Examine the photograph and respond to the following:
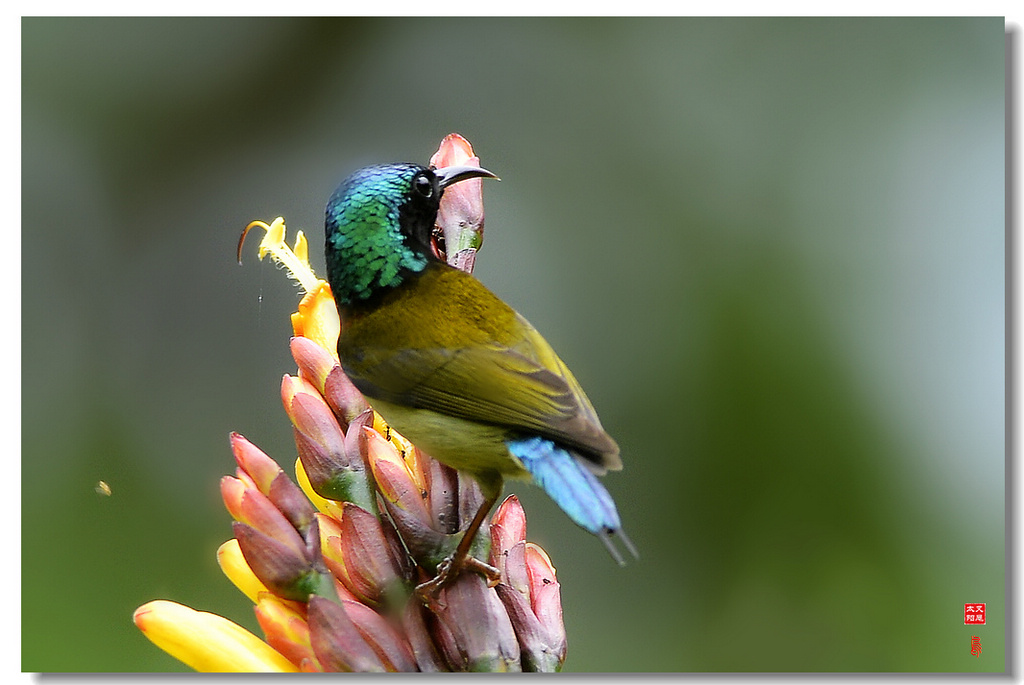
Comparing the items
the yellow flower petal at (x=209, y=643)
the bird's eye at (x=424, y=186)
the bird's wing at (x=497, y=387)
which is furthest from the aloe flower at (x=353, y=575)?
the bird's eye at (x=424, y=186)

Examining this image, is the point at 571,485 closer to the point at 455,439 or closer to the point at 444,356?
the point at 455,439

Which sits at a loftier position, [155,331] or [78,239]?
[78,239]

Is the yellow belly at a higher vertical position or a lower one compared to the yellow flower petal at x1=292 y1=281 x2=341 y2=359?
lower

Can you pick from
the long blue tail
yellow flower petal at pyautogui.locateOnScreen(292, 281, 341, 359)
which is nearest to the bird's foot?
the long blue tail

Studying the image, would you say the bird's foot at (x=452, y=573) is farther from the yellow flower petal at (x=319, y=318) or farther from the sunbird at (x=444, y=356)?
the yellow flower petal at (x=319, y=318)

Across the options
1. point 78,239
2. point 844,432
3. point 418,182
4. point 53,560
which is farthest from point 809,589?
point 78,239

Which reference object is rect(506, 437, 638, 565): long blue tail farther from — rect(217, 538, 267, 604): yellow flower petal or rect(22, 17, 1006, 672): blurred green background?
rect(22, 17, 1006, 672): blurred green background

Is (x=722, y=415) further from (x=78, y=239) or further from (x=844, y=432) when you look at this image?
(x=78, y=239)
